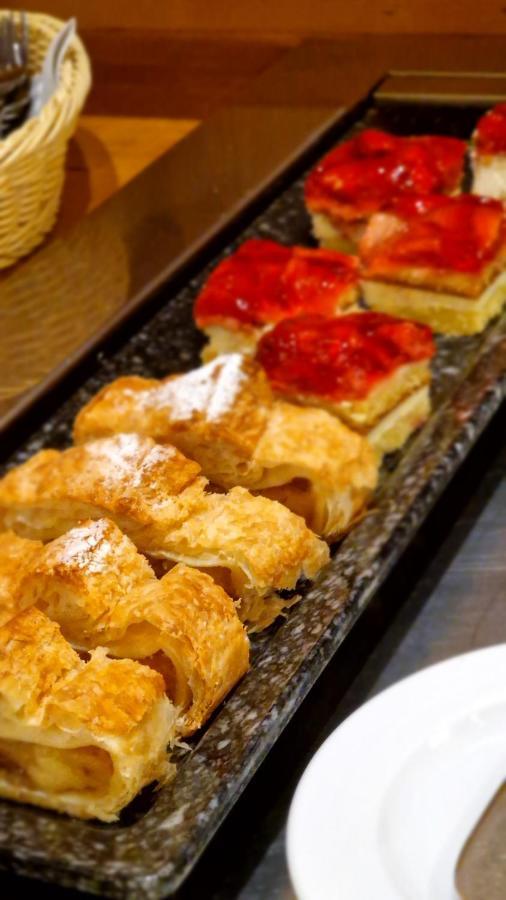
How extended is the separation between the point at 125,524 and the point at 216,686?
0.28 meters

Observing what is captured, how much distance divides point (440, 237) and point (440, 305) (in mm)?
118

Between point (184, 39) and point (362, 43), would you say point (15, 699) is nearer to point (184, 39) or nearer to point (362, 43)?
point (362, 43)

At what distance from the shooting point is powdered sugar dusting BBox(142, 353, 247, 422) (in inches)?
74.8

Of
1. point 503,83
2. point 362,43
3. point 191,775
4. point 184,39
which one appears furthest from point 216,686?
point 184,39

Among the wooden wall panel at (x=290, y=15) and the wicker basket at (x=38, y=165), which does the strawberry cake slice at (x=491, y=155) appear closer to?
the wooden wall panel at (x=290, y=15)

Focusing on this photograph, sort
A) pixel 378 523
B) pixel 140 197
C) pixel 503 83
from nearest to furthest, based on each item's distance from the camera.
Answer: pixel 378 523
pixel 140 197
pixel 503 83

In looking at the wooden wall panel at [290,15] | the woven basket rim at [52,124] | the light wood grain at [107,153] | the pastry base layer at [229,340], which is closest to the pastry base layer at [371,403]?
the pastry base layer at [229,340]

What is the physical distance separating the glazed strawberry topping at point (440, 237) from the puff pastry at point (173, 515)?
0.76 metres

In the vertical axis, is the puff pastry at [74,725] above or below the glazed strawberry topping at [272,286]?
above

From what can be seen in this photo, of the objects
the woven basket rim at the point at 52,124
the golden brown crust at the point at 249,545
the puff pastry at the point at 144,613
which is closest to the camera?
the puff pastry at the point at 144,613

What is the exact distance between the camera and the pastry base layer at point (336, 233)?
262 centimetres

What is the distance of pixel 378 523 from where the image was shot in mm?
1815

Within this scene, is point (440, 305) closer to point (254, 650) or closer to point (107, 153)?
point (254, 650)

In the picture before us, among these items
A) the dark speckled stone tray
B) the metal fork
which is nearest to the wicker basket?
the metal fork
